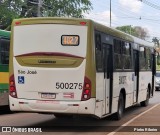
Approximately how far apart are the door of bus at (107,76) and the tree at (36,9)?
2537cm

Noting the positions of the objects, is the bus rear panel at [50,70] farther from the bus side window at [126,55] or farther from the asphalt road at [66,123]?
the bus side window at [126,55]

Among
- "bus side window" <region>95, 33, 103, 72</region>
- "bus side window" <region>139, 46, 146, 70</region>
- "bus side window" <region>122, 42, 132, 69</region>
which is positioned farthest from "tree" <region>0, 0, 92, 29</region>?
"bus side window" <region>95, 33, 103, 72</region>

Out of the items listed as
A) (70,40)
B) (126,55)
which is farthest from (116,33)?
(70,40)

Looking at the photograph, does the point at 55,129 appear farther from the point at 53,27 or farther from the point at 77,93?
the point at 53,27

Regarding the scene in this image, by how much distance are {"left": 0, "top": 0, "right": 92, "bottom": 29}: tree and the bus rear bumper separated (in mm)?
26931

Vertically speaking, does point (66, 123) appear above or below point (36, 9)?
below

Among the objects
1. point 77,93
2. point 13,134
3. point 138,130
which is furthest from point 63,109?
point 138,130

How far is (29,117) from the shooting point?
16562 millimetres

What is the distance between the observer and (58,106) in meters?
12.7

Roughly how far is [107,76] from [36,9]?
97.1ft

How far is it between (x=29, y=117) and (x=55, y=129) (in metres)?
3.33

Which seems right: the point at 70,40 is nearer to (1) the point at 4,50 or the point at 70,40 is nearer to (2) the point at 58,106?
(2) the point at 58,106

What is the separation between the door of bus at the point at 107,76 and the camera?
1404 cm

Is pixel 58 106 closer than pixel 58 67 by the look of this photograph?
Yes
